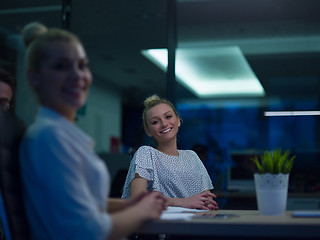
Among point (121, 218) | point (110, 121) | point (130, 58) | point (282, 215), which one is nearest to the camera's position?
point (121, 218)

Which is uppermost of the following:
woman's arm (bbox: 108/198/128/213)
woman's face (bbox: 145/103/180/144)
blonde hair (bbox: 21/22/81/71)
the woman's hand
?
blonde hair (bbox: 21/22/81/71)

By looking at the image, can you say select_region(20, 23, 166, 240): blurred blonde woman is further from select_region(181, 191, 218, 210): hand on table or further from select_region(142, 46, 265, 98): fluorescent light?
select_region(142, 46, 265, 98): fluorescent light

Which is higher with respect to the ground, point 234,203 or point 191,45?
point 191,45

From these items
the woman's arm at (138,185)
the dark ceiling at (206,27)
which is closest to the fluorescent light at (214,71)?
the dark ceiling at (206,27)

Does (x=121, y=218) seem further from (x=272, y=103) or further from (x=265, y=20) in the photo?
(x=272, y=103)

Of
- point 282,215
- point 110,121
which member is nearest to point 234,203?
point 282,215

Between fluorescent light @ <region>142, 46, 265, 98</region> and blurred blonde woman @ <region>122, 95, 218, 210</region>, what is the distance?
4323 millimetres

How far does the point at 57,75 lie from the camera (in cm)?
129

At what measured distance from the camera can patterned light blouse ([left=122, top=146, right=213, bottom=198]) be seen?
2541 millimetres

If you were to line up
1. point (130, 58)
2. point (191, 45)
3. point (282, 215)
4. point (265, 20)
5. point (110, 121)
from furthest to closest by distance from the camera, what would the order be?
point (110, 121)
point (130, 58)
point (191, 45)
point (265, 20)
point (282, 215)

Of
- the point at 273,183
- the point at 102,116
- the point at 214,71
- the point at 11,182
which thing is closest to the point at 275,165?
the point at 273,183

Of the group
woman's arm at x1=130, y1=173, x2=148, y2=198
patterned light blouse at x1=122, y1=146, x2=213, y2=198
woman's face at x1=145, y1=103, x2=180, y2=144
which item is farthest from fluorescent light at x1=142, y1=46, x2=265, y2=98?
woman's arm at x1=130, y1=173, x2=148, y2=198

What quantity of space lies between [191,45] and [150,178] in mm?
5784

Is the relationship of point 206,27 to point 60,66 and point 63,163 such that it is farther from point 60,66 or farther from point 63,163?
point 63,163
